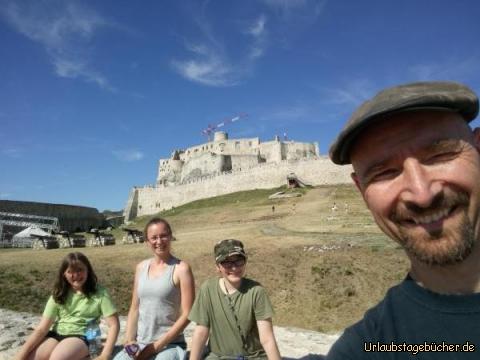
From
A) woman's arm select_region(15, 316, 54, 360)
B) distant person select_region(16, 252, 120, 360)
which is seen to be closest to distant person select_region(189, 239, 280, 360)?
distant person select_region(16, 252, 120, 360)

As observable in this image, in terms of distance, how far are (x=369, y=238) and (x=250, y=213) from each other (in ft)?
58.5

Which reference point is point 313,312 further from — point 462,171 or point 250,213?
point 250,213

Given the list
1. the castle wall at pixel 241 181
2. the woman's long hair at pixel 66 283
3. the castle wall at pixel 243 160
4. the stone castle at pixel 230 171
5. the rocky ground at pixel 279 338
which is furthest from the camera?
the castle wall at pixel 243 160

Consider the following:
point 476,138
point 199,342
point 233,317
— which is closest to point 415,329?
point 476,138

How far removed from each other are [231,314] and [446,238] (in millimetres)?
3212

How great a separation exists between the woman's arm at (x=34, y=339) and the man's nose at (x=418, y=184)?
16.5 feet

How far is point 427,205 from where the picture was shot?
52.8 inches

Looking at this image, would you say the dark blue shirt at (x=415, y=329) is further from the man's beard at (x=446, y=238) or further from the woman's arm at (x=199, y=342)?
the woman's arm at (x=199, y=342)

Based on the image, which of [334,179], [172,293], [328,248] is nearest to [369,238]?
[328,248]

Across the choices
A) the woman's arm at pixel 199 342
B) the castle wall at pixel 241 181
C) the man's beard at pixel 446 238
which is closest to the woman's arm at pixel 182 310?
the woman's arm at pixel 199 342

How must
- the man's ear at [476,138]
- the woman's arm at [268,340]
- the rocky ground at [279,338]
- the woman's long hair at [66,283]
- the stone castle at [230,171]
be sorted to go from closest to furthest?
the man's ear at [476,138] → the woman's arm at [268,340] → the woman's long hair at [66,283] → the rocky ground at [279,338] → the stone castle at [230,171]

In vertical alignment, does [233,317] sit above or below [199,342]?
above

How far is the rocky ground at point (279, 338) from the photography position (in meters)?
5.65

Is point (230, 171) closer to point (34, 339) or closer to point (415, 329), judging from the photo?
point (34, 339)
